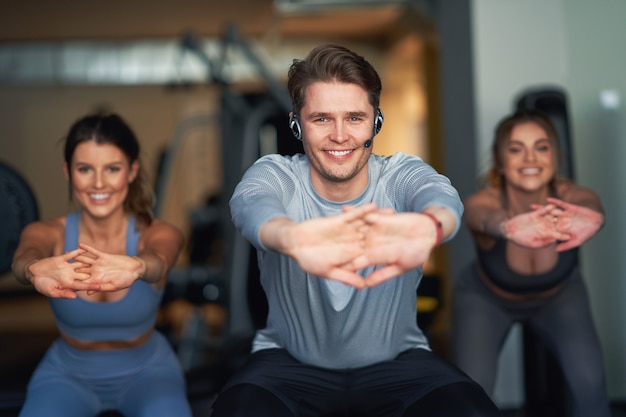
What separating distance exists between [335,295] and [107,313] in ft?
1.90

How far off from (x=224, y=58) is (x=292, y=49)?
153 inches

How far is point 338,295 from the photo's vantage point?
1568 mm

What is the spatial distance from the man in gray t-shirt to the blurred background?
627 millimetres

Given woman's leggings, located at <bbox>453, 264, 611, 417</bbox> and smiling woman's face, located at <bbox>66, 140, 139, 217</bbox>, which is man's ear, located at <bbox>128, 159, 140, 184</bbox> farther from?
woman's leggings, located at <bbox>453, 264, 611, 417</bbox>

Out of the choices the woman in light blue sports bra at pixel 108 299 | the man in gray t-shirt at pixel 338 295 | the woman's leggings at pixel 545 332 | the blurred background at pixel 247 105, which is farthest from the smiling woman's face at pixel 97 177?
the woman's leggings at pixel 545 332

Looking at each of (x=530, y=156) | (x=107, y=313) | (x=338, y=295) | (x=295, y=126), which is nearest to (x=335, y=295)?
(x=338, y=295)

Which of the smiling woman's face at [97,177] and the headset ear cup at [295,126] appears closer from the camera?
the headset ear cup at [295,126]

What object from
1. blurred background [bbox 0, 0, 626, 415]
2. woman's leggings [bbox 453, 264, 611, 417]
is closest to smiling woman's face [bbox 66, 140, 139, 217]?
blurred background [bbox 0, 0, 626, 415]

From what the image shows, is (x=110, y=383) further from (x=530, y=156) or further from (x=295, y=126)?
(x=530, y=156)

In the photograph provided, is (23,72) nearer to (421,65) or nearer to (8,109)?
(8,109)

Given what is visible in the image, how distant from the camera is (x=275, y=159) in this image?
1644mm

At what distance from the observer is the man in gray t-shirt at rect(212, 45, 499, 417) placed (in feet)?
4.81

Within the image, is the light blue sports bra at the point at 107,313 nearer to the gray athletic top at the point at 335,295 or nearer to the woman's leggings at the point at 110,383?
the woman's leggings at the point at 110,383

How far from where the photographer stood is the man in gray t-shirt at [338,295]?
1.46 metres
